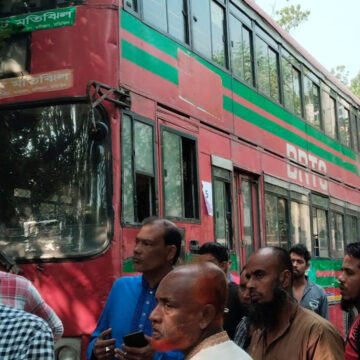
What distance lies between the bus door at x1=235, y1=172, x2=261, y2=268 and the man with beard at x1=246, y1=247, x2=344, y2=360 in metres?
4.43

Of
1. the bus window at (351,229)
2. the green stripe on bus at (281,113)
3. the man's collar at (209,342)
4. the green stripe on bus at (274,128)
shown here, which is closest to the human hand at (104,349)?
the man's collar at (209,342)

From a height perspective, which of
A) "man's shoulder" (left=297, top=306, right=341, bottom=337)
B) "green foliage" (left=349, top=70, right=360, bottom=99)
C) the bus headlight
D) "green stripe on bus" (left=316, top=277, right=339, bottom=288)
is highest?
"green foliage" (left=349, top=70, right=360, bottom=99)

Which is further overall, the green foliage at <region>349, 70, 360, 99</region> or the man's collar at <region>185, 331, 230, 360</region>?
the green foliage at <region>349, 70, 360, 99</region>

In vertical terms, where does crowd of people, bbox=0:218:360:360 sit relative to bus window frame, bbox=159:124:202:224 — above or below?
below

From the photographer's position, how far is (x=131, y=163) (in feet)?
18.3

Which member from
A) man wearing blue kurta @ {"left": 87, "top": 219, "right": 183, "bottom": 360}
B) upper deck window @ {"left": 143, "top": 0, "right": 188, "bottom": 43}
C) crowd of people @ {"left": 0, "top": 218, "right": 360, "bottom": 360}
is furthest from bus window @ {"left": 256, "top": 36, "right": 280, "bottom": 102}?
man wearing blue kurta @ {"left": 87, "top": 219, "right": 183, "bottom": 360}

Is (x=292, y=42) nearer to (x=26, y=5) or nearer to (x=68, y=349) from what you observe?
(x=26, y=5)

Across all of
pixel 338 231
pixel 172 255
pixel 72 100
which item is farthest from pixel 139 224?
pixel 338 231

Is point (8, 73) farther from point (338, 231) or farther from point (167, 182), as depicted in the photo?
point (338, 231)

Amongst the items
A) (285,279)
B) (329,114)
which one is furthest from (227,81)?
(329,114)

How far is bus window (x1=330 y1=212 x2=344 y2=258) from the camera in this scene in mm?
11756

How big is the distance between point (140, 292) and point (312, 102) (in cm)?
882

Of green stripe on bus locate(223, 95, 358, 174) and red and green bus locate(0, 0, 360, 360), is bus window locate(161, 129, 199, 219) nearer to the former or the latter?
red and green bus locate(0, 0, 360, 360)

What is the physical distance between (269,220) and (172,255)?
17.2 ft
